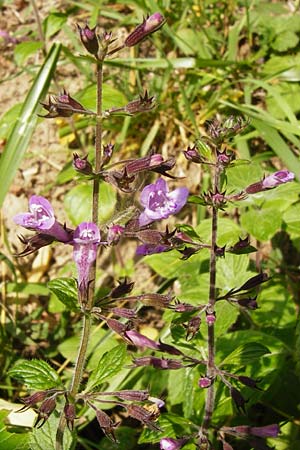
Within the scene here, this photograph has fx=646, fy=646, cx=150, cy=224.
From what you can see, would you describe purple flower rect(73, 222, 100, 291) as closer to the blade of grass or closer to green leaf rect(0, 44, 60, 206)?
green leaf rect(0, 44, 60, 206)

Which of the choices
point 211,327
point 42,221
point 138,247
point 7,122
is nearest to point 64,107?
point 42,221

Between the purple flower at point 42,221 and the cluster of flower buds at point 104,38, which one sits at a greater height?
the cluster of flower buds at point 104,38

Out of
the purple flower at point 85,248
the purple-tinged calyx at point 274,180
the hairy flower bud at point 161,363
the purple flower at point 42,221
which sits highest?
the purple-tinged calyx at point 274,180

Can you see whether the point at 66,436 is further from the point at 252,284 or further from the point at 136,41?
the point at 136,41

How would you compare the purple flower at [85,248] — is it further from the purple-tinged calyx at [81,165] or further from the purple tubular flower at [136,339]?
the purple tubular flower at [136,339]

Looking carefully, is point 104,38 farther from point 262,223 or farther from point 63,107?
point 262,223

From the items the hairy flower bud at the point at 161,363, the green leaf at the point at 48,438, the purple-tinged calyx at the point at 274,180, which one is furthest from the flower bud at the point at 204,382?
→ the purple-tinged calyx at the point at 274,180
